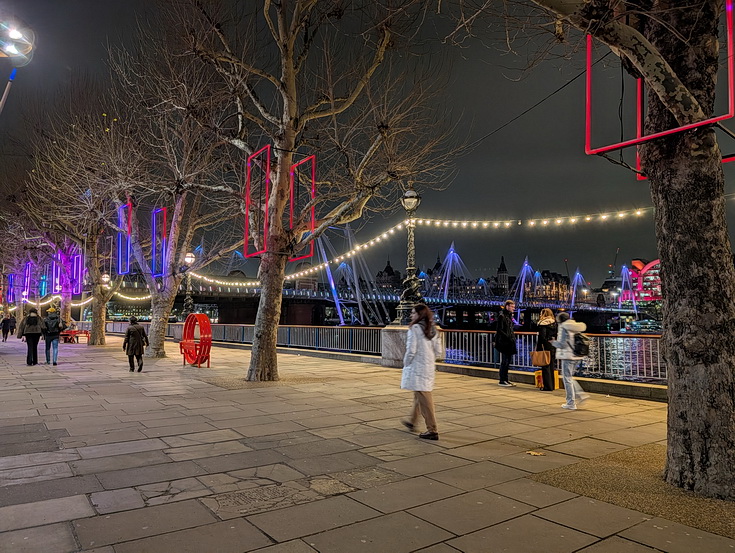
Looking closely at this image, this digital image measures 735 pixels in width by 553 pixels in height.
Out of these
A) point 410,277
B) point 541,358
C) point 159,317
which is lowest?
point 541,358

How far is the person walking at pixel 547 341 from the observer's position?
36.2 ft

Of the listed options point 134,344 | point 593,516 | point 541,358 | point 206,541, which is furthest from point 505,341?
point 134,344

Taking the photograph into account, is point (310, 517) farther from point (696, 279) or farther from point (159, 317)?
point (159, 317)

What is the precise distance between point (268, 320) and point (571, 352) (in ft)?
22.4

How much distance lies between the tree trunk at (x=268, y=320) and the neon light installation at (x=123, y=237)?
27.7 feet

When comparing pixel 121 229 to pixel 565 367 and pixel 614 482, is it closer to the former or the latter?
pixel 565 367

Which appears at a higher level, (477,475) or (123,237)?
(123,237)

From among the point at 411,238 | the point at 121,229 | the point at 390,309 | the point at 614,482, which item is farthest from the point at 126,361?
the point at 390,309

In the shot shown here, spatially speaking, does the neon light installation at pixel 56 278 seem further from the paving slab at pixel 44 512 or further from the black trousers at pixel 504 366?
the paving slab at pixel 44 512

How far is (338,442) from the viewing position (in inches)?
261

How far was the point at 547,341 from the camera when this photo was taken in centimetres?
1102

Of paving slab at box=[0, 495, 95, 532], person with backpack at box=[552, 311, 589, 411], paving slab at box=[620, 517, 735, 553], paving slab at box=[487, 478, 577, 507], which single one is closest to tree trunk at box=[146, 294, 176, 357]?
person with backpack at box=[552, 311, 589, 411]

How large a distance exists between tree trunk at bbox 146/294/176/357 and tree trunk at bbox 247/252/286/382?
7.54 m

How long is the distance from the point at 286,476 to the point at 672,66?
5343 millimetres
